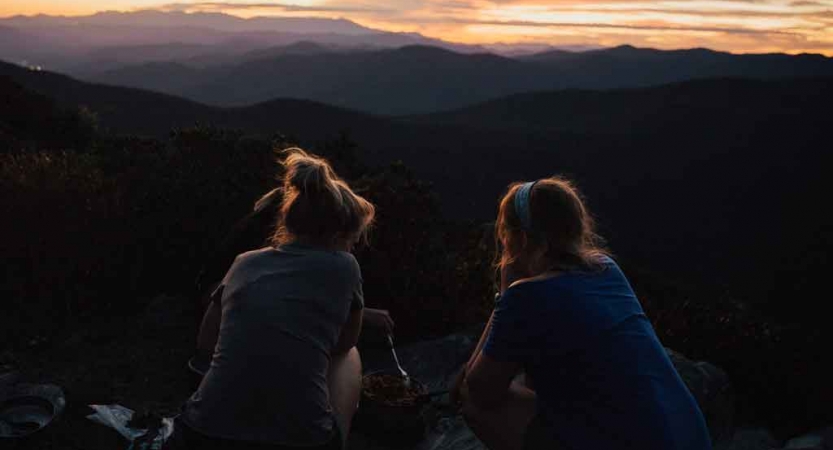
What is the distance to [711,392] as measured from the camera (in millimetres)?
4148

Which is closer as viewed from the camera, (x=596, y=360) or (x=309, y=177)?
(x=596, y=360)

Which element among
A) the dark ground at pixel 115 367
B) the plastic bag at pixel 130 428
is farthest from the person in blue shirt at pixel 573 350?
the dark ground at pixel 115 367

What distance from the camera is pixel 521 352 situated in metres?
2.14

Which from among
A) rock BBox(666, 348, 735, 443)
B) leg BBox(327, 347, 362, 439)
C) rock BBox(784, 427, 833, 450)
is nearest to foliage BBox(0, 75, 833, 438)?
rock BBox(784, 427, 833, 450)

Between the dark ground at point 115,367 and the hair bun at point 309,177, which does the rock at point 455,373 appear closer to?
the dark ground at point 115,367

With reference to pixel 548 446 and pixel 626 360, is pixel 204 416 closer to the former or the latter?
pixel 548 446

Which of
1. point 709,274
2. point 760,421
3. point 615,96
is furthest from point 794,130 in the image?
point 760,421

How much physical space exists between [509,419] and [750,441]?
2.94m

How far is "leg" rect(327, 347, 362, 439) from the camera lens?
253cm

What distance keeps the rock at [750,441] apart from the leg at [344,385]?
8.91 feet

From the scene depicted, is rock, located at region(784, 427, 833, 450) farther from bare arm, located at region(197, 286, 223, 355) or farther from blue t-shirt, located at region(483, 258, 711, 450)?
bare arm, located at region(197, 286, 223, 355)

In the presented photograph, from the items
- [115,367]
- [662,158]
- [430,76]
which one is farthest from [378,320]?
[430,76]

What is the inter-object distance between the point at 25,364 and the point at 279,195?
2373 millimetres

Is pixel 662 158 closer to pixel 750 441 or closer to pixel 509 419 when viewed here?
pixel 750 441
